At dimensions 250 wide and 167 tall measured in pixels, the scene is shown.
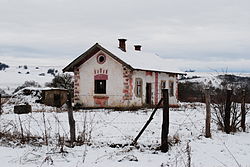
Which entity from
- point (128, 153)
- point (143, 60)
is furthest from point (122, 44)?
point (128, 153)

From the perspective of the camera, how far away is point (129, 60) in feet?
80.2

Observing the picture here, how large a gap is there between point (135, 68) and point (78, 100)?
201 inches

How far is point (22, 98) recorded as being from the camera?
29.1m

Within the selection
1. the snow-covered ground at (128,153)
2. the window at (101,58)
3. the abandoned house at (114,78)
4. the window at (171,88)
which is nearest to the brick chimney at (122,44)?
the abandoned house at (114,78)

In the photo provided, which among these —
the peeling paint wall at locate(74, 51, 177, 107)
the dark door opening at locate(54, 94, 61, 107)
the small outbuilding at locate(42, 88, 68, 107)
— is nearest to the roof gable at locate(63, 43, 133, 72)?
the peeling paint wall at locate(74, 51, 177, 107)

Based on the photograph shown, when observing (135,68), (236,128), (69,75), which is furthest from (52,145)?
(69,75)

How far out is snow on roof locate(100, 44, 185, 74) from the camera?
79.2 feet

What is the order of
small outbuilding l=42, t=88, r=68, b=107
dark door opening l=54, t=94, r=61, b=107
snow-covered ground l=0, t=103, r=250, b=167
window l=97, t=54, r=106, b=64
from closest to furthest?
snow-covered ground l=0, t=103, r=250, b=167 < window l=97, t=54, r=106, b=64 < dark door opening l=54, t=94, r=61, b=107 < small outbuilding l=42, t=88, r=68, b=107

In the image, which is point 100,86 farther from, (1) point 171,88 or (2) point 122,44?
(1) point 171,88

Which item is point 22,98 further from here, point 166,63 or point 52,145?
point 52,145

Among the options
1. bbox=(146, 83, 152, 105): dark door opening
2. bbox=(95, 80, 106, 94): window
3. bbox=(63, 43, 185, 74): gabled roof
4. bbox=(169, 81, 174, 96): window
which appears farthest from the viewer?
bbox=(169, 81, 174, 96): window

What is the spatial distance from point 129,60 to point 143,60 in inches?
109

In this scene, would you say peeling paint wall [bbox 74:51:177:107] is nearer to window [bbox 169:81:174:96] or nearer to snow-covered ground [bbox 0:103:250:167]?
window [bbox 169:81:174:96]

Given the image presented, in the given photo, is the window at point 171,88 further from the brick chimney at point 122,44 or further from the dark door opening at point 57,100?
the dark door opening at point 57,100
